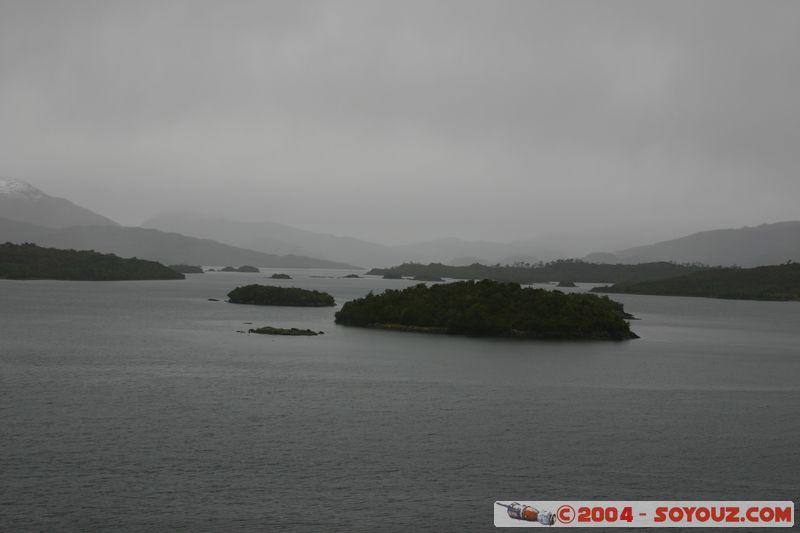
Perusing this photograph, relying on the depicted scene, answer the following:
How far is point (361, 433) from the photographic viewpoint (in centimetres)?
3794

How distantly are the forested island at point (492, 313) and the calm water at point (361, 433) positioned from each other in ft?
53.7

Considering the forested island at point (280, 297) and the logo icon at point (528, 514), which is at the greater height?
the forested island at point (280, 297)

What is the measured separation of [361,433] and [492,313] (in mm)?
60409

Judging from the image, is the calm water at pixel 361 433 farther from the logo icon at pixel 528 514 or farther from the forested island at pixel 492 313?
the forested island at pixel 492 313

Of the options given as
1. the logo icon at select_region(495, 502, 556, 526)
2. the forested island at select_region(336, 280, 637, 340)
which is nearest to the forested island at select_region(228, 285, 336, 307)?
the forested island at select_region(336, 280, 637, 340)

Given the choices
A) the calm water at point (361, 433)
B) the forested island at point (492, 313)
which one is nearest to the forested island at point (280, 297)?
the forested island at point (492, 313)

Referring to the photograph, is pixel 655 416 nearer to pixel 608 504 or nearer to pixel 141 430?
pixel 608 504

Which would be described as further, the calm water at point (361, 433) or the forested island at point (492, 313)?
the forested island at point (492, 313)

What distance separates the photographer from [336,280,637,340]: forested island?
94.7 metres

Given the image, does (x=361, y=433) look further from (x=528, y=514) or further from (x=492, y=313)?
(x=492, y=313)

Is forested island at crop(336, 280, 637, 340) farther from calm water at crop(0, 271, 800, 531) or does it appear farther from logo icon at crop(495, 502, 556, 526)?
logo icon at crop(495, 502, 556, 526)

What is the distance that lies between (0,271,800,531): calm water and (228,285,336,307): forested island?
74703 millimetres

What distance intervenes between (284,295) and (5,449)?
12162 centimetres

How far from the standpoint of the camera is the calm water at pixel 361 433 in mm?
27234
